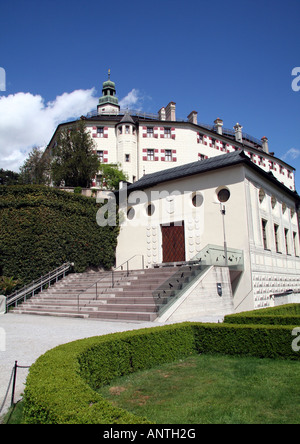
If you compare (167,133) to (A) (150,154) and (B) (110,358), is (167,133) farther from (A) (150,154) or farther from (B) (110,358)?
(B) (110,358)

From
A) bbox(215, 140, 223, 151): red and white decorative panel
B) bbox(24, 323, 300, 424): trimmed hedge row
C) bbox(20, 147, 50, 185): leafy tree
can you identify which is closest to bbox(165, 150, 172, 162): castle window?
bbox(215, 140, 223, 151): red and white decorative panel

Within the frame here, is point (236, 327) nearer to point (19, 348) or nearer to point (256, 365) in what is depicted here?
point (256, 365)

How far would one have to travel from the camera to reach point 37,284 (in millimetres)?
19781

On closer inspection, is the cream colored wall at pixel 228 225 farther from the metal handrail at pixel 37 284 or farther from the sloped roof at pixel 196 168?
the metal handrail at pixel 37 284

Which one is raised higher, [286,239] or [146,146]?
[146,146]

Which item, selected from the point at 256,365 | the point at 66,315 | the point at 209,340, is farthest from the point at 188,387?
the point at 66,315

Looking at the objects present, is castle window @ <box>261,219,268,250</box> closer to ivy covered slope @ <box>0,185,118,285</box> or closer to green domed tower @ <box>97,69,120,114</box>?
ivy covered slope @ <box>0,185,118,285</box>

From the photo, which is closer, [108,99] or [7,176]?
[7,176]

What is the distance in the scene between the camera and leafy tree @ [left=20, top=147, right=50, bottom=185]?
33.0 m

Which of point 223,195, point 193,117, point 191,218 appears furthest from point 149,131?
point 223,195

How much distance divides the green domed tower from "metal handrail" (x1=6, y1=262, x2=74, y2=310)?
1604 inches

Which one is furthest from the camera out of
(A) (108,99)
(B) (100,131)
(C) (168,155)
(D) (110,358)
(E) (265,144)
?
(A) (108,99)

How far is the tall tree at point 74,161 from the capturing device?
29391 millimetres

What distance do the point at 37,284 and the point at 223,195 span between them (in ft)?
39.2
